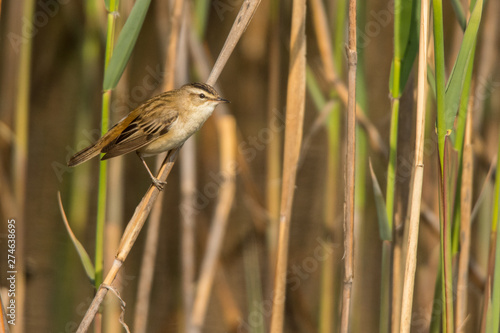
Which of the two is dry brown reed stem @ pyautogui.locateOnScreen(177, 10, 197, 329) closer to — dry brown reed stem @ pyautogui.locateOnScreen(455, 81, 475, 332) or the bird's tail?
the bird's tail

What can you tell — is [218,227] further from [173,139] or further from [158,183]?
[158,183]

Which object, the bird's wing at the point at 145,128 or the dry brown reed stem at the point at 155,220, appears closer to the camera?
the dry brown reed stem at the point at 155,220

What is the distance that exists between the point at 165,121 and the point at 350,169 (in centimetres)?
101

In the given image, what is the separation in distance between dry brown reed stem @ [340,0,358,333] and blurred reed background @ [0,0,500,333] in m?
0.17

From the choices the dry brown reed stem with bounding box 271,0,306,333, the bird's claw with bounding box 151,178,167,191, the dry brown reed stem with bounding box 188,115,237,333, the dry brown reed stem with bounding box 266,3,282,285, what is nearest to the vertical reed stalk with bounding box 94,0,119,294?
the bird's claw with bounding box 151,178,167,191

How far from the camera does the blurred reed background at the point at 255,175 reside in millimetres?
2281

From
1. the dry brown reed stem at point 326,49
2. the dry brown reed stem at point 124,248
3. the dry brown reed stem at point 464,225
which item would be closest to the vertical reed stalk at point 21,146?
the dry brown reed stem at point 124,248

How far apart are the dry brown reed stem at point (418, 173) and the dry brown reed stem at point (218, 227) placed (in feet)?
3.62

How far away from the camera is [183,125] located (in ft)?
8.46

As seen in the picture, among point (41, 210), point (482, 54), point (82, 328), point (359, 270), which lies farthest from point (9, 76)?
point (482, 54)

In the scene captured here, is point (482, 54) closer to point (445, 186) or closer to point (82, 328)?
point (445, 186)

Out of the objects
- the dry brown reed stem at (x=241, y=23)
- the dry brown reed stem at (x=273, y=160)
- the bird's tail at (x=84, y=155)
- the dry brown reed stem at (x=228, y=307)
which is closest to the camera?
the dry brown reed stem at (x=241, y=23)

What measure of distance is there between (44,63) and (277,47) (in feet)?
6.28

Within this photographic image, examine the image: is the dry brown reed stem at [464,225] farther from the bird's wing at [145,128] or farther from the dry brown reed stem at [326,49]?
the bird's wing at [145,128]
